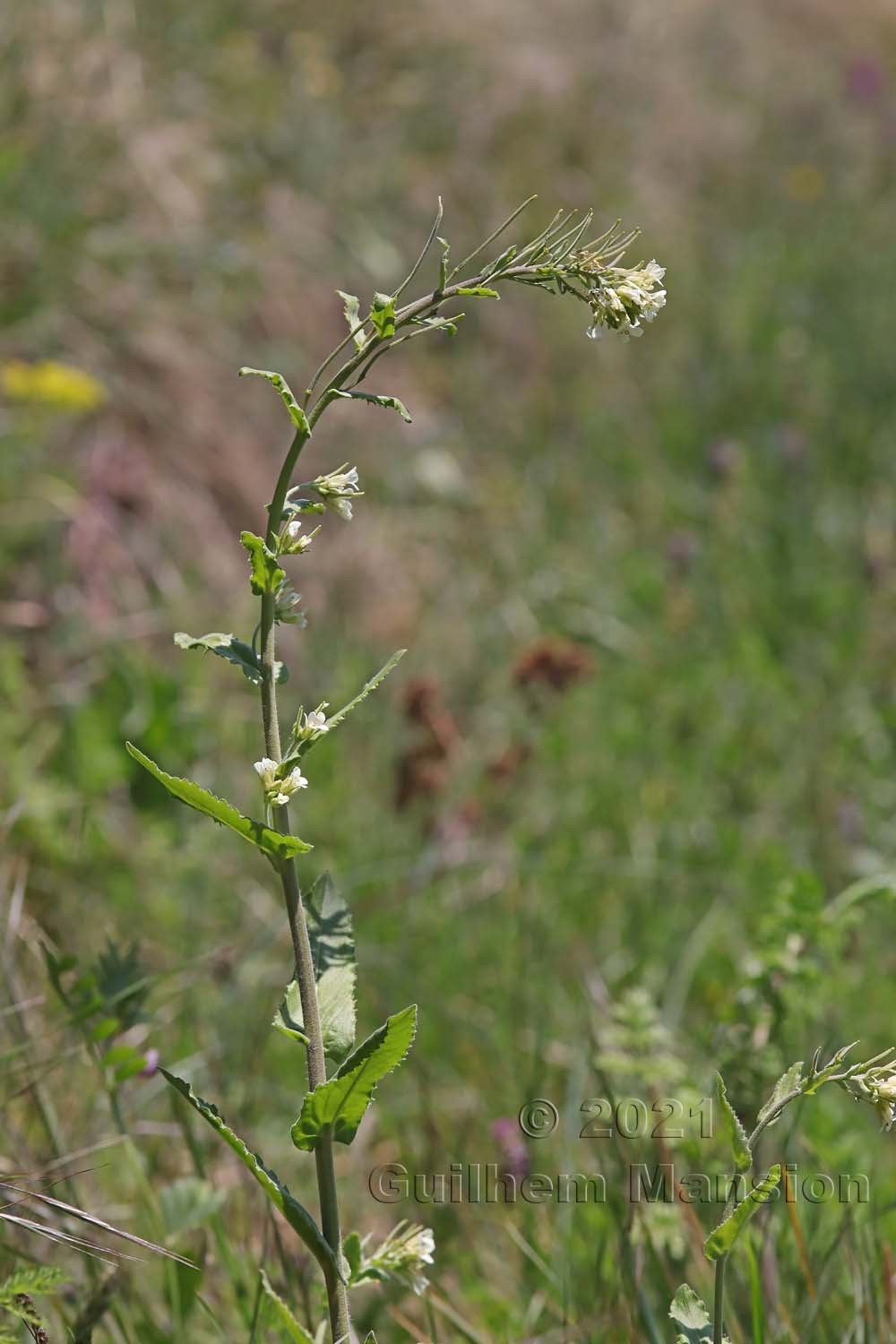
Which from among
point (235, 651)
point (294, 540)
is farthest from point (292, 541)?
point (235, 651)

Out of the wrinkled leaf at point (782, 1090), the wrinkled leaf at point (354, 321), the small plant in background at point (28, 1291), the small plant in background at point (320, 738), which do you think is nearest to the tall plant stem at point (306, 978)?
the small plant in background at point (320, 738)

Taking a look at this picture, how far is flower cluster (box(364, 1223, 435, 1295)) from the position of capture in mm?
1276

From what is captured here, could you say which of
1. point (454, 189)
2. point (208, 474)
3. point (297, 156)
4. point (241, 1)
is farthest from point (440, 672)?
point (241, 1)

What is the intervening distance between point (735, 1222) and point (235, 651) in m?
0.71

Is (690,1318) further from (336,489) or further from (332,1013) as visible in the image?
(336,489)

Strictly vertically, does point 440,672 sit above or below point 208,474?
below

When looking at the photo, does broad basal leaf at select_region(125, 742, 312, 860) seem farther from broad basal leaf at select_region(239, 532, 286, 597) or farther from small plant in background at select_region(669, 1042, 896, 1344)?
small plant in background at select_region(669, 1042, 896, 1344)

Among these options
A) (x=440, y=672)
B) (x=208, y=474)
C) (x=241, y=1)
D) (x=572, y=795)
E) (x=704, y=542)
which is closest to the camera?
(x=572, y=795)

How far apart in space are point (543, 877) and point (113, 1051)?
174 centimetres

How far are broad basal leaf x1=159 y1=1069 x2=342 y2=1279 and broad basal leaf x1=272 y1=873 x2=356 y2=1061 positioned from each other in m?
0.11

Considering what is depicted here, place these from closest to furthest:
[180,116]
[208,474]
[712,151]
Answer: [208,474]
[180,116]
[712,151]

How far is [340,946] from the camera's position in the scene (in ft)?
4.54

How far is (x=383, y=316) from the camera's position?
121 cm

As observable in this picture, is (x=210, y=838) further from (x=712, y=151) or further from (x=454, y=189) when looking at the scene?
(x=712, y=151)
